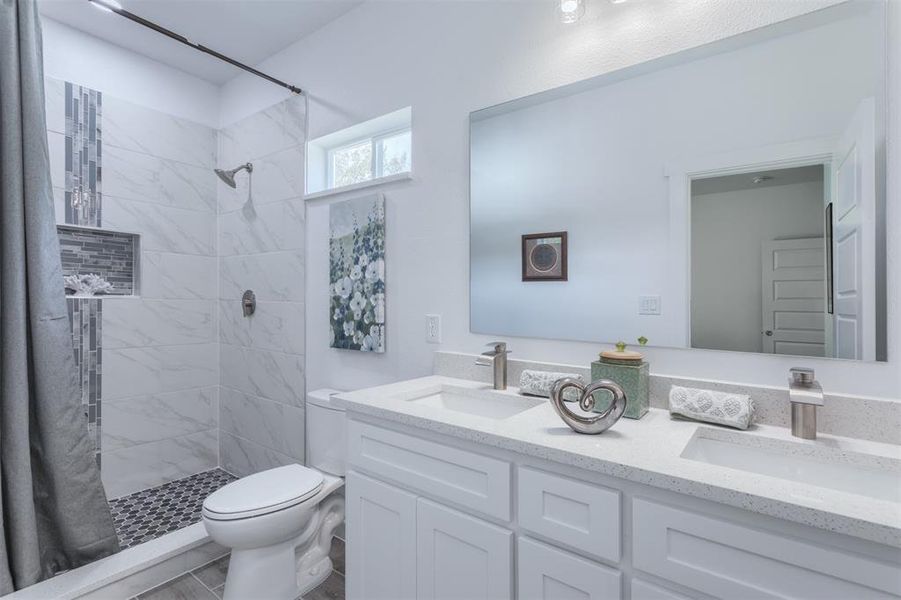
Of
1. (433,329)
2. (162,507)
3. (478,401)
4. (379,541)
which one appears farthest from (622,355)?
(162,507)

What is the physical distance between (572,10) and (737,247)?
35.1 inches

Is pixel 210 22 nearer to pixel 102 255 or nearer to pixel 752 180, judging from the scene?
pixel 102 255

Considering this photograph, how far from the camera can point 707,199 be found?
1.28 metres

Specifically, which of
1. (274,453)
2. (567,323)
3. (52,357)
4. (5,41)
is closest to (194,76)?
(5,41)

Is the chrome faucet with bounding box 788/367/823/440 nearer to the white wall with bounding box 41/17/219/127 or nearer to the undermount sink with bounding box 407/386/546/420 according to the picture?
the undermount sink with bounding box 407/386/546/420

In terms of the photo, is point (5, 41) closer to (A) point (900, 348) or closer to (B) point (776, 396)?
(B) point (776, 396)

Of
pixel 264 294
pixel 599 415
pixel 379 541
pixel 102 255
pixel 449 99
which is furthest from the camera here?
pixel 264 294

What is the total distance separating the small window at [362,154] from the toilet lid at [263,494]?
1.32m

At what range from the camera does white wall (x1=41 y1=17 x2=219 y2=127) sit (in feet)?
7.61

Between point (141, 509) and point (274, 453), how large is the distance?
72 centimetres

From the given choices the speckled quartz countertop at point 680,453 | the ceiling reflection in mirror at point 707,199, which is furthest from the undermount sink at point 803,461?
the ceiling reflection in mirror at point 707,199

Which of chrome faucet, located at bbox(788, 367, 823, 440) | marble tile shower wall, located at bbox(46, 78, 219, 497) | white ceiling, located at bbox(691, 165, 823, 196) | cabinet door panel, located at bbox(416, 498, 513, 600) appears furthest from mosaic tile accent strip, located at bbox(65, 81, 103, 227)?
chrome faucet, located at bbox(788, 367, 823, 440)

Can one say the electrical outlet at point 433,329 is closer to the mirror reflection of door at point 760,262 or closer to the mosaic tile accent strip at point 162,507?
the mirror reflection of door at point 760,262

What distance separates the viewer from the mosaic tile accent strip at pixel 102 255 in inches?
94.4
